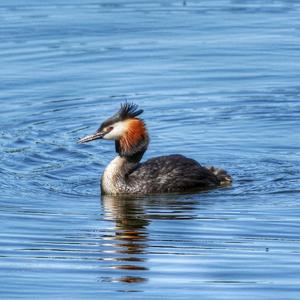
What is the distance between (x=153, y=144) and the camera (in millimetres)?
17641

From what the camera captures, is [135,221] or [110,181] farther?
[110,181]

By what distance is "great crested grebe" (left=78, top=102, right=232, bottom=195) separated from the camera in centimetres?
1541

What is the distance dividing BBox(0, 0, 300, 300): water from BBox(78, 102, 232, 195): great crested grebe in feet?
0.91

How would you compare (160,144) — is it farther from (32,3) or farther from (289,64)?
(32,3)

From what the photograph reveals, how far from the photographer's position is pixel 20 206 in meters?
14.2

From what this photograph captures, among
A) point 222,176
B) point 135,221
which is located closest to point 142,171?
point 222,176

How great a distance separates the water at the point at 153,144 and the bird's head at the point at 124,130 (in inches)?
26.9

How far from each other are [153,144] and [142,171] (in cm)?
217

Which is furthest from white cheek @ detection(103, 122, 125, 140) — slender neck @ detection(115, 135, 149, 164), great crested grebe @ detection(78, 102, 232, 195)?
slender neck @ detection(115, 135, 149, 164)

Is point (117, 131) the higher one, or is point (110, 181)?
point (117, 131)

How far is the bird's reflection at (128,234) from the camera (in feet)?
37.1

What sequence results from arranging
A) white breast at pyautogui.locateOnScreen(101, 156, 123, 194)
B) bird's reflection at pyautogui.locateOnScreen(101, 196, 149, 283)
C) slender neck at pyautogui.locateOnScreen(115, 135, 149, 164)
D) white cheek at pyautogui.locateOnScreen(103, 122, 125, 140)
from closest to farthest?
1. bird's reflection at pyautogui.locateOnScreen(101, 196, 149, 283)
2. white breast at pyautogui.locateOnScreen(101, 156, 123, 194)
3. white cheek at pyautogui.locateOnScreen(103, 122, 125, 140)
4. slender neck at pyautogui.locateOnScreen(115, 135, 149, 164)

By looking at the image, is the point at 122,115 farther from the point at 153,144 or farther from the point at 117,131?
the point at 153,144

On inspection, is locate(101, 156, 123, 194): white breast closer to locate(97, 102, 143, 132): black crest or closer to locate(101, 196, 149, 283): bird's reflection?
locate(101, 196, 149, 283): bird's reflection
